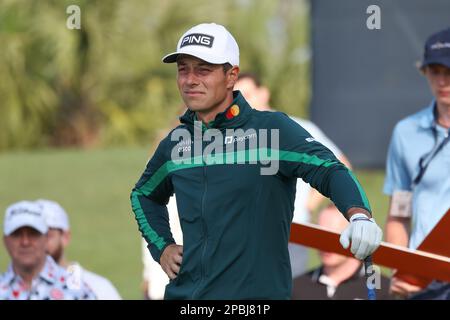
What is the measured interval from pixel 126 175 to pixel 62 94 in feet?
17.4

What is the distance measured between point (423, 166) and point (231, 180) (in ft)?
5.60

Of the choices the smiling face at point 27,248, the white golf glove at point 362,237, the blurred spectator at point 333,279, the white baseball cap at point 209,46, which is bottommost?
the blurred spectator at point 333,279

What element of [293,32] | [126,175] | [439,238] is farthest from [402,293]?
[293,32]

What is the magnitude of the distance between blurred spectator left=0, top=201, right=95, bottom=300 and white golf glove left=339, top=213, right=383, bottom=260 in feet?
8.95

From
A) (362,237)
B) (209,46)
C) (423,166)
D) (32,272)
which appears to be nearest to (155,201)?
(209,46)

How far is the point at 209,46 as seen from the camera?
3879 mm

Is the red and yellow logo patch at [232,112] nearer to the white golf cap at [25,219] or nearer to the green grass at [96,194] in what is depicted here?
the white golf cap at [25,219]

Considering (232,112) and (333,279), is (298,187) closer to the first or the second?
(333,279)

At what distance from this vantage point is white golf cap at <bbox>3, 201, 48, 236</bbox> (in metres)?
6.14

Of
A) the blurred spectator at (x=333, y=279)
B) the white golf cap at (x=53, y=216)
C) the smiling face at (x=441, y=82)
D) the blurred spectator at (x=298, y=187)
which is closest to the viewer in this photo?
the smiling face at (x=441, y=82)

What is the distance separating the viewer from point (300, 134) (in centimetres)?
379

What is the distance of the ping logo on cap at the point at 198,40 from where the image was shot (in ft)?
12.7

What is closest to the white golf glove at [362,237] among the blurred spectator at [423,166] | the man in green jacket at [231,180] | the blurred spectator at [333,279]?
the man in green jacket at [231,180]

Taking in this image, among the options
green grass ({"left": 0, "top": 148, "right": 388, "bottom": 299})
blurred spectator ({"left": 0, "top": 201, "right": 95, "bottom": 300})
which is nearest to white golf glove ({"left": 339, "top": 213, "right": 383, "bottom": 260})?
blurred spectator ({"left": 0, "top": 201, "right": 95, "bottom": 300})
